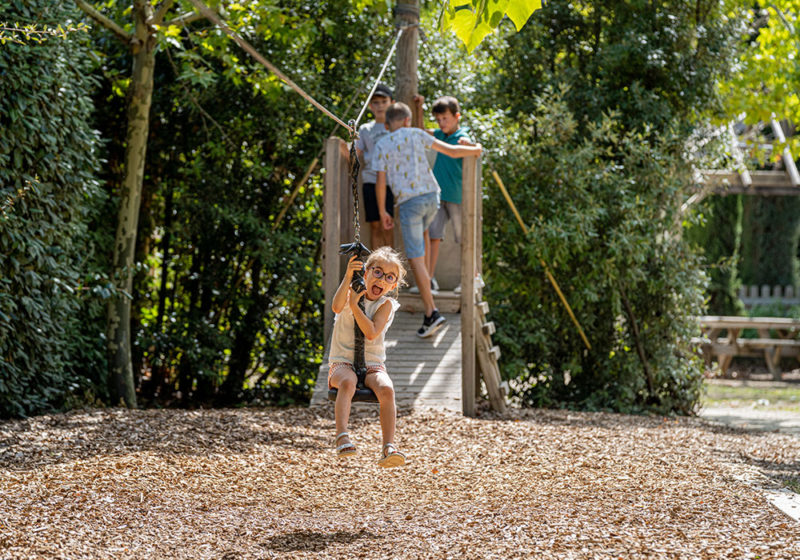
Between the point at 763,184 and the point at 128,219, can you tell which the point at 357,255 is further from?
the point at 763,184

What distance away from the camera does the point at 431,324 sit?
770 centimetres

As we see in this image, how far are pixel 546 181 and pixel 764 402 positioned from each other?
16.0 feet


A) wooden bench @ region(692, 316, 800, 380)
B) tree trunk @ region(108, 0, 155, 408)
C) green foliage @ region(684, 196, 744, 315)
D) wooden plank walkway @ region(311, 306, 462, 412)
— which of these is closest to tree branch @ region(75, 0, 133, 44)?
tree trunk @ region(108, 0, 155, 408)

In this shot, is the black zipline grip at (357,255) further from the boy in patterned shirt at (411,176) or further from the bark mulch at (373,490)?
the boy in patterned shirt at (411,176)

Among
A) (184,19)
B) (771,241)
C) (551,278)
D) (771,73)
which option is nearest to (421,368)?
(551,278)

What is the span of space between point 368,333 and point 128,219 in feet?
13.7

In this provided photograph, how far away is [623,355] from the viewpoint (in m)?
9.90

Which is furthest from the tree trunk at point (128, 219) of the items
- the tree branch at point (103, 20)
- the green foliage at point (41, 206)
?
the green foliage at point (41, 206)

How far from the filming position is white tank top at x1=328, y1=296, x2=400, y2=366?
4855mm

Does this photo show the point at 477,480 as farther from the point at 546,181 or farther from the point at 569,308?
the point at 546,181

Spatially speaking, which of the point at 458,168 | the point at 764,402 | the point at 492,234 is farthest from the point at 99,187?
the point at 764,402

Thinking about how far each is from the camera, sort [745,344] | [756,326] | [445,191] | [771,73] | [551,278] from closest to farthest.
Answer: [445,191] → [551,278] → [771,73] → [756,326] → [745,344]

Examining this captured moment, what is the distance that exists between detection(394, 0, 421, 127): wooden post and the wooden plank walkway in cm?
209

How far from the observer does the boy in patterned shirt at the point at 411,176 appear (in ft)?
23.6
